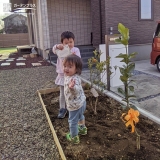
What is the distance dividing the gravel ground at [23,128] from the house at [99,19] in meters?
4.12

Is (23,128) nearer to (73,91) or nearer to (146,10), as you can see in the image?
(73,91)

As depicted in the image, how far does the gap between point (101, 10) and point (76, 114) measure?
6125 millimetres

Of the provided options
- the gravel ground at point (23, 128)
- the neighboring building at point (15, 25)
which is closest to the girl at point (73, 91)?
the gravel ground at point (23, 128)

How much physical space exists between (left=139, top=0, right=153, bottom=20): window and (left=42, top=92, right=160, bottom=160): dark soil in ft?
20.6

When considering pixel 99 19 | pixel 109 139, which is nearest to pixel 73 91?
pixel 109 139

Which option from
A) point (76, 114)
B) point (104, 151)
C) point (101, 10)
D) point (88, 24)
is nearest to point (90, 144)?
point (104, 151)

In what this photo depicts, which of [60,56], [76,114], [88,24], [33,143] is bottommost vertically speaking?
[33,143]

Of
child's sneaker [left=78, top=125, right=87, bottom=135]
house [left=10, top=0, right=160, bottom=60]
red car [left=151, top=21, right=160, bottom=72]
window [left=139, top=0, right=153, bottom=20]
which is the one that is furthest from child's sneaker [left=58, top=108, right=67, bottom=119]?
window [left=139, top=0, right=153, bottom=20]

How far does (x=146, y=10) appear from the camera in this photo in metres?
8.22

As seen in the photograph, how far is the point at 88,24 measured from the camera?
955 centimetres

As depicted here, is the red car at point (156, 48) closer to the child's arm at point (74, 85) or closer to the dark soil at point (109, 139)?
the dark soil at point (109, 139)

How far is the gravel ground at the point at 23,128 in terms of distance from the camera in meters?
2.09

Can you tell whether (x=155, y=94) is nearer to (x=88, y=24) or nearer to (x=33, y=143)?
(x=33, y=143)

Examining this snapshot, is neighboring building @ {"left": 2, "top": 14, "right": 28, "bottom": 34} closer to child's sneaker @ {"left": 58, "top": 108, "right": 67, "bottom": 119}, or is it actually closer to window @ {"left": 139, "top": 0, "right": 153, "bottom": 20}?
window @ {"left": 139, "top": 0, "right": 153, "bottom": 20}
